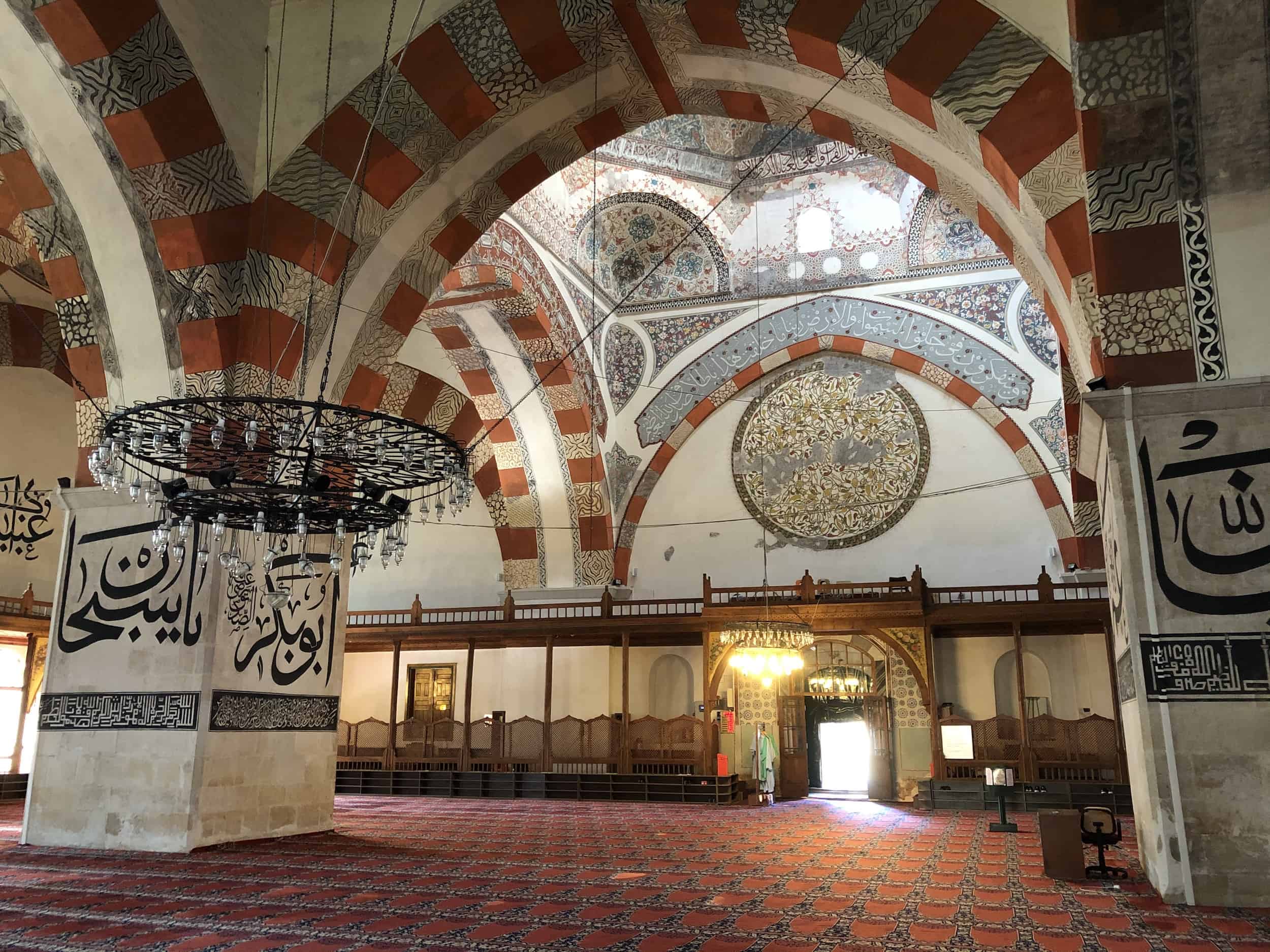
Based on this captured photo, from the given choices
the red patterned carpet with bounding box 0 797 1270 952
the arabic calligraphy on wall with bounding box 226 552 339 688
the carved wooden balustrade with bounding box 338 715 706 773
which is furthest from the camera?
the carved wooden balustrade with bounding box 338 715 706 773

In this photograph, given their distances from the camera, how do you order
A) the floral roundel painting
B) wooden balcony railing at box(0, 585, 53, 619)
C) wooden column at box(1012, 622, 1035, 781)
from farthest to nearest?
the floral roundel painting, wooden balcony railing at box(0, 585, 53, 619), wooden column at box(1012, 622, 1035, 781)

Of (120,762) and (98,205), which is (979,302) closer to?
(98,205)

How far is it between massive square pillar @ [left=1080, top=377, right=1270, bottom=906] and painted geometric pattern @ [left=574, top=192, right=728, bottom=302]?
6816 millimetres

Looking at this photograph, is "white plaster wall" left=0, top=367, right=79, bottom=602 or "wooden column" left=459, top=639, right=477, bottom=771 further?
"wooden column" left=459, top=639, right=477, bottom=771

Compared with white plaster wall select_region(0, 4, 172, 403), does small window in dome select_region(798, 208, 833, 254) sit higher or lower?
higher

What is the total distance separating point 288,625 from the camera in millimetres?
5953

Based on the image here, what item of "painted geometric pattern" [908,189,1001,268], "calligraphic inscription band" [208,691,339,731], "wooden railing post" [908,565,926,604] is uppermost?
A: "painted geometric pattern" [908,189,1001,268]

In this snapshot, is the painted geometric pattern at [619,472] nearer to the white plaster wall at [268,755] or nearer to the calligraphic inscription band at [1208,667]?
the white plaster wall at [268,755]

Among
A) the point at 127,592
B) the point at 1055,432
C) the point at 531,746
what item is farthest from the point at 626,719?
the point at 127,592

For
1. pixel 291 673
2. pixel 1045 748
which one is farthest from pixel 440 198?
pixel 1045 748

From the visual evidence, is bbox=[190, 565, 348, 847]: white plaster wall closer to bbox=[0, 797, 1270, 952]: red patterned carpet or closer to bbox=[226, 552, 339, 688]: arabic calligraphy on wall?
bbox=[226, 552, 339, 688]: arabic calligraphy on wall

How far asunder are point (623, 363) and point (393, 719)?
4.80 metres

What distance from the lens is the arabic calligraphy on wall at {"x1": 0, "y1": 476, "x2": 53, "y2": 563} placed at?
395 inches

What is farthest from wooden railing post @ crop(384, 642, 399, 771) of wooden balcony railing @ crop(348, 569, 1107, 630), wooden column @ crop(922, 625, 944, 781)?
wooden column @ crop(922, 625, 944, 781)
